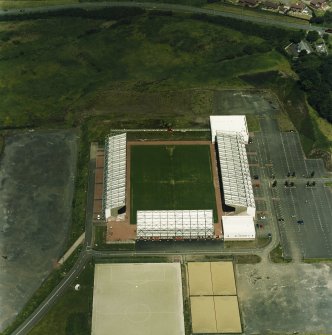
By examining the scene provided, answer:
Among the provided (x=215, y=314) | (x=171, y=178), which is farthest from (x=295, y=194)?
(x=215, y=314)

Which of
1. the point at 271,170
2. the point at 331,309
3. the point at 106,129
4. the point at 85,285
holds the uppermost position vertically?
the point at 106,129

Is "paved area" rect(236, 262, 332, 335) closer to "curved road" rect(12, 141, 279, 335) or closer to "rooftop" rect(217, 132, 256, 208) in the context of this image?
"curved road" rect(12, 141, 279, 335)

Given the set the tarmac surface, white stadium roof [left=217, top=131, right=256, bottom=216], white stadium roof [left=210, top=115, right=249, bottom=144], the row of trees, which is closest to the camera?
the tarmac surface

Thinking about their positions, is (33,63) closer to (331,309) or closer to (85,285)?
(85,285)

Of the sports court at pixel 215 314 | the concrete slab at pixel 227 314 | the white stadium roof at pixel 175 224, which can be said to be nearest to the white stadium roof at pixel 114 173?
the white stadium roof at pixel 175 224

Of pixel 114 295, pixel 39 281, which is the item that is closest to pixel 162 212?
pixel 114 295

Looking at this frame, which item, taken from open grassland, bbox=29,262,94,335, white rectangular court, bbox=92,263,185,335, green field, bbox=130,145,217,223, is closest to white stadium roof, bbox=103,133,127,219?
green field, bbox=130,145,217,223
